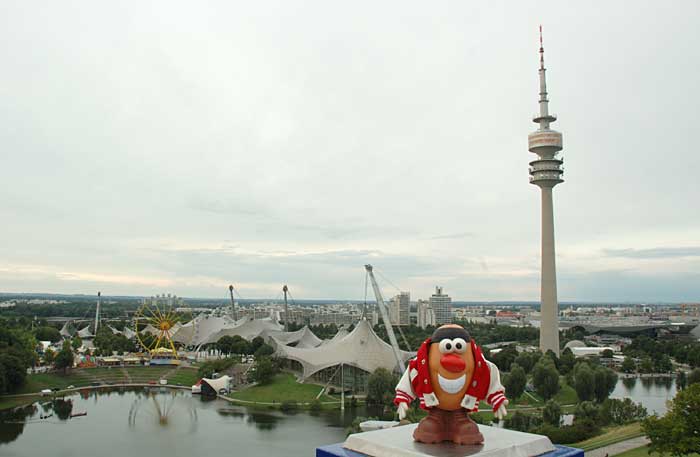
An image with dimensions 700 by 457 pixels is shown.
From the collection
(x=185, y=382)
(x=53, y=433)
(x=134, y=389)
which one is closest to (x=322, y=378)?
(x=185, y=382)

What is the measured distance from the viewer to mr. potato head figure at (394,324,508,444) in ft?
44.8

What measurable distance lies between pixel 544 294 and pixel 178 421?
43977 millimetres

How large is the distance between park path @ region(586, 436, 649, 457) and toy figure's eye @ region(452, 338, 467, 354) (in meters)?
12.5

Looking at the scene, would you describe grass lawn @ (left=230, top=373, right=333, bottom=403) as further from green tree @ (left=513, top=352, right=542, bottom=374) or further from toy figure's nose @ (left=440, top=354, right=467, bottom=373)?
toy figure's nose @ (left=440, top=354, right=467, bottom=373)

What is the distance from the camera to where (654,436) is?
19.3 meters

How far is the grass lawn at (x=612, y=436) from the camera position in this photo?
2455cm

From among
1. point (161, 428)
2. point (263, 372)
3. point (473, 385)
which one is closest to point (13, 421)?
point (161, 428)

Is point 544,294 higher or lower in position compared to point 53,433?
higher

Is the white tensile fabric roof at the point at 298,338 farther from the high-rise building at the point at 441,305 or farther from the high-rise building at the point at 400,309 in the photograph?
the high-rise building at the point at 441,305

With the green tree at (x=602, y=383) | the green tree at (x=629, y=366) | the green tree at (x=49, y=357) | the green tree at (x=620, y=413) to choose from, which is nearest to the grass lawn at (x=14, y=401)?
the green tree at (x=49, y=357)

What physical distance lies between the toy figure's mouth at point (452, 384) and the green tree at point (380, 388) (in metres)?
27.4

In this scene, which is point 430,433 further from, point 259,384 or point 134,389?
point 134,389

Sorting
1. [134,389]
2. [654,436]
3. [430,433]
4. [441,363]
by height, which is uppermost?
[441,363]

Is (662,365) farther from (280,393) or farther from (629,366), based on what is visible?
(280,393)
